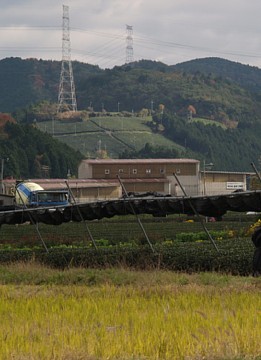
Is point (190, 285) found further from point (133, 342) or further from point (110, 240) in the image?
point (110, 240)

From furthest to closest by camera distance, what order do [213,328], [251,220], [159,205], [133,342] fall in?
1. [251,220]
2. [159,205]
3. [213,328]
4. [133,342]

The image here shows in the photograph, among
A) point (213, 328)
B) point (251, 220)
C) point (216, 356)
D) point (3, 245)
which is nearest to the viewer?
point (216, 356)

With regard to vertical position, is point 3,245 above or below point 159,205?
below

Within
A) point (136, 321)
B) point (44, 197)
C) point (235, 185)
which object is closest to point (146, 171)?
point (235, 185)

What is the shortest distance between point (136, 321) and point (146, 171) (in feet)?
371

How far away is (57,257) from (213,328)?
2022 centimetres

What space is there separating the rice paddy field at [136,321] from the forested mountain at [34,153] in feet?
465

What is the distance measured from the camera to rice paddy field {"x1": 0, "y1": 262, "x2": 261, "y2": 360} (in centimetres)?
1029

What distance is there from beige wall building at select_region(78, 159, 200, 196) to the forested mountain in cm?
3650

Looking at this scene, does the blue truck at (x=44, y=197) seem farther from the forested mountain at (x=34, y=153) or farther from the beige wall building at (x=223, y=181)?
the forested mountain at (x=34, y=153)

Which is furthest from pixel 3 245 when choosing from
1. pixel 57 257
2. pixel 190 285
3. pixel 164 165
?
pixel 164 165

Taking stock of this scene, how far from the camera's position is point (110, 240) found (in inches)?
1843

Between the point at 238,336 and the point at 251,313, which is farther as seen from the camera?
the point at 251,313

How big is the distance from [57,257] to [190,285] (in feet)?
41.7
